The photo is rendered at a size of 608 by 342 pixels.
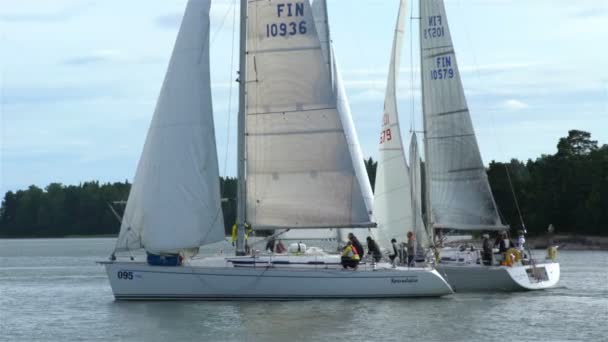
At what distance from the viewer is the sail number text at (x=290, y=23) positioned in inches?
1291

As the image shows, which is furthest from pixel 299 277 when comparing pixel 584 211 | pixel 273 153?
pixel 584 211

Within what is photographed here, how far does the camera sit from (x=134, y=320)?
3119 centimetres

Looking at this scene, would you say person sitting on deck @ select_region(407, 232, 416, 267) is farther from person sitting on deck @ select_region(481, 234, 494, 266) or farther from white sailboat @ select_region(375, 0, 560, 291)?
white sailboat @ select_region(375, 0, 560, 291)

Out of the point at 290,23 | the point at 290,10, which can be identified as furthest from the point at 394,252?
the point at 290,10

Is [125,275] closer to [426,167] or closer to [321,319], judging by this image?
[321,319]

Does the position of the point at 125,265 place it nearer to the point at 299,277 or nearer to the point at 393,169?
the point at 299,277

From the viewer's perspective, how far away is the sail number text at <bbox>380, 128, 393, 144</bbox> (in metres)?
40.3

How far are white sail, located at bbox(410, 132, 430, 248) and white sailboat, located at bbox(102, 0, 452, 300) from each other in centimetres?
506

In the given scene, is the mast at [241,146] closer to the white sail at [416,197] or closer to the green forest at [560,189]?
the white sail at [416,197]

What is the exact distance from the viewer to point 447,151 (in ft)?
130

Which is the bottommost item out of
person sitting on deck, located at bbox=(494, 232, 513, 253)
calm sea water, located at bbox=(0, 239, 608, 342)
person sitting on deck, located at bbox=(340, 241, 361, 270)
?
calm sea water, located at bbox=(0, 239, 608, 342)

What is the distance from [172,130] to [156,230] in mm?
2924

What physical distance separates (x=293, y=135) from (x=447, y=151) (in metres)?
8.35

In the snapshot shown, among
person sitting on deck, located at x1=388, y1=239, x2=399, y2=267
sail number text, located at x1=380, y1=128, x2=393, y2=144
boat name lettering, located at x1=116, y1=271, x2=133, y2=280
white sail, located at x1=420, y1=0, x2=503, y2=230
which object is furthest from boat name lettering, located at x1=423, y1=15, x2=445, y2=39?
boat name lettering, located at x1=116, y1=271, x2=133, y2=280
